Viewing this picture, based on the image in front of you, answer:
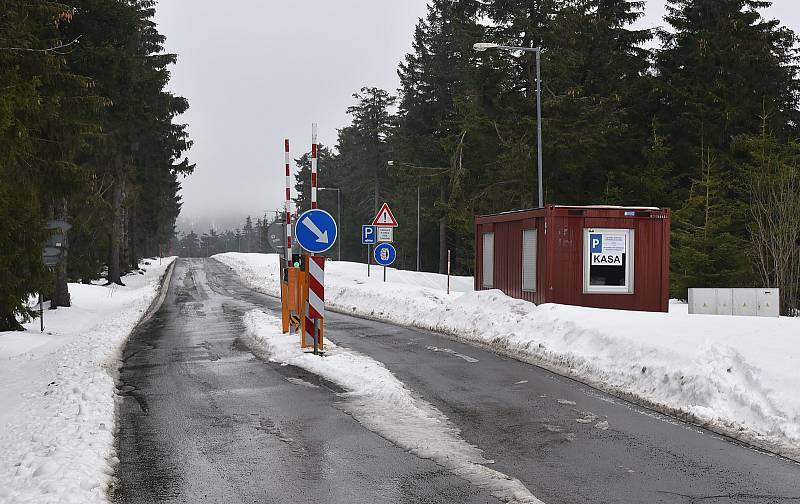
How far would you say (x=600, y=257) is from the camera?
1688cm

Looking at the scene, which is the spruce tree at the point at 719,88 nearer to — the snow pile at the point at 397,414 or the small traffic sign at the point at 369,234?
the small traffic sign at the point at 369,234

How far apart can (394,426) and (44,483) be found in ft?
10.5

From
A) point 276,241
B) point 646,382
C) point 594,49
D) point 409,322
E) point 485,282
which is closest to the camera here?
point 646,382

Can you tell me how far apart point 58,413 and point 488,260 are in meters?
14.4

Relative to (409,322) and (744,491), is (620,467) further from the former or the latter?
(409,322)

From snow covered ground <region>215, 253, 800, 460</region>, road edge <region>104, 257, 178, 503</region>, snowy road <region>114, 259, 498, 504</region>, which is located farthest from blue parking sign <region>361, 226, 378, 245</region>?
snowy road <region>114, 259, 498, 504</region>

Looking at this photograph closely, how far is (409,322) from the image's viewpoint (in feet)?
61.2

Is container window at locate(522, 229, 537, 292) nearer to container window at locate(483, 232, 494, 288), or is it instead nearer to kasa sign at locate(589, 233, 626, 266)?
kasa sign at locate(589, 233, 626, 266)

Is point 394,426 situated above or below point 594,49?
below

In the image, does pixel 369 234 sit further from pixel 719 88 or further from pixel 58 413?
pixel 58 413

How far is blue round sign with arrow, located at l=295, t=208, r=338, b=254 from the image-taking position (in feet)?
41.4

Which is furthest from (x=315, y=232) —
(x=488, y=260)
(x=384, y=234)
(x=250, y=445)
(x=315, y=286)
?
(x=384, y=234)

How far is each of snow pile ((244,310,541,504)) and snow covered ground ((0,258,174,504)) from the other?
98.3 inches

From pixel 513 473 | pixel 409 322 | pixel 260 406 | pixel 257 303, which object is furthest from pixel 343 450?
pixel 257 303
